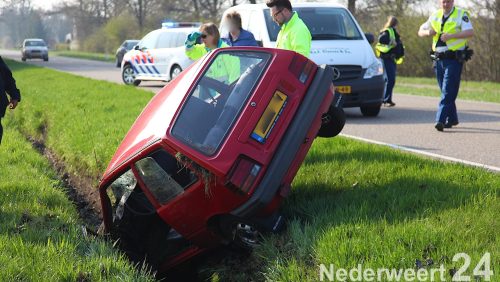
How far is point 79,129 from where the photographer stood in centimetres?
1015

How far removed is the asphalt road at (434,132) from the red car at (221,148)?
253 cm

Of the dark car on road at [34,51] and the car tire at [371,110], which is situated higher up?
the car tire at [371,110]

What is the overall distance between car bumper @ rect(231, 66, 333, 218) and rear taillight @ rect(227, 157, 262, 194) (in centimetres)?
8

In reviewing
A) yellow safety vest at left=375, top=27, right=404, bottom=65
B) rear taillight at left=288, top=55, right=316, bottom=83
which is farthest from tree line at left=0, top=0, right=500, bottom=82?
rear taillight at left=288, top=55, right=316, bottom=83

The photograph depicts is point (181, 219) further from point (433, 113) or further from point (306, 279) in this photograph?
point (433, 113)

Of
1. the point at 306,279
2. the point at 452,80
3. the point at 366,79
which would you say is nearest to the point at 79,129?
the point at 366,79

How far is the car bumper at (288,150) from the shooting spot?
4.51 metres

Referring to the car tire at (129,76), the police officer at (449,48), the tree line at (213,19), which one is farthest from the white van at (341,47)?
the tree line at (213,19)

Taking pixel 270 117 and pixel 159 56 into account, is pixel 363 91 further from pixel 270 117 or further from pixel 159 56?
pixel 159 56

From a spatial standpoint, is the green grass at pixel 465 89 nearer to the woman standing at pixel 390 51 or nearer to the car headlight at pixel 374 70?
the woman standing at pixel 390 51

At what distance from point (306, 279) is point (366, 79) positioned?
7421mm

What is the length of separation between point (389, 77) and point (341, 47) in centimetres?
280

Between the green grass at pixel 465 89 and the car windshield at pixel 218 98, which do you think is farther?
the green grass at pixel 465 89

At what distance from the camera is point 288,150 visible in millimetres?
4707
